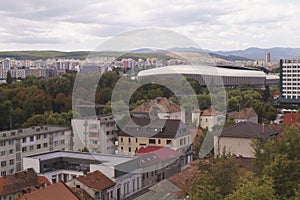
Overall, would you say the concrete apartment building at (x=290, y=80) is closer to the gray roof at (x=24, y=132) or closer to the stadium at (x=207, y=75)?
the stadium at (x=207, y=75)

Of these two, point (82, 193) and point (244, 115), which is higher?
point (244, 115)

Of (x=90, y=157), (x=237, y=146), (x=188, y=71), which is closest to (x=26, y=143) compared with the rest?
(x=90, y=157)

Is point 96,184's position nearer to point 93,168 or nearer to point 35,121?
point 93,168

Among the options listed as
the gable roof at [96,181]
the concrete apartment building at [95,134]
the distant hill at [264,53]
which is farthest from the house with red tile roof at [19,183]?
the distant hill at [264,53]

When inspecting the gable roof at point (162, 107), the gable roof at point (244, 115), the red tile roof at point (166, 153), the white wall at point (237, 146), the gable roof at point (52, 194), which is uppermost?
the gable roof at point (162, 107)

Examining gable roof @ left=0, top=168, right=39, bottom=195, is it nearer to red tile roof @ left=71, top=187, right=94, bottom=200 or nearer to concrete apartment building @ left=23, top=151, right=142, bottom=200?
concrete apartment building @ left=23, top=151, right=142, bottom=200

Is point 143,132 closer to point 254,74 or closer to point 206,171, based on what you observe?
point 206,171

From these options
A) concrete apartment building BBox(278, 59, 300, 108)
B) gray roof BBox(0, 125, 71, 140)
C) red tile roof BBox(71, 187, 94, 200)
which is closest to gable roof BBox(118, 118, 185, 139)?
gray roof BBox(0, 125, 71, 140)
